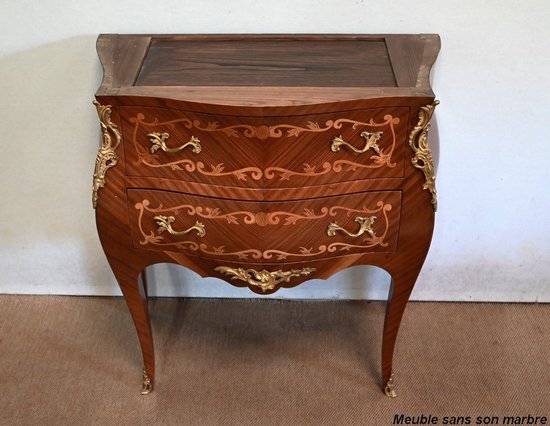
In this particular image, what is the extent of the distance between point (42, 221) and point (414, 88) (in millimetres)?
1088

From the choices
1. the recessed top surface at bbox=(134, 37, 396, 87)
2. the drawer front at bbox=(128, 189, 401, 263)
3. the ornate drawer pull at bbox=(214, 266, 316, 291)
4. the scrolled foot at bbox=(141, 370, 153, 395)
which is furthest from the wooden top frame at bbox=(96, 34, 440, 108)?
the scrolled foot at bbox=(141, 370, 153, 395)

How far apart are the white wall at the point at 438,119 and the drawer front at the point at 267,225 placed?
16.5 inches

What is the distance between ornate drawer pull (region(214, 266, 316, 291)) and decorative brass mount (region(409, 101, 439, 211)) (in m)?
0.30

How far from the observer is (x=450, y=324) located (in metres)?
1.83

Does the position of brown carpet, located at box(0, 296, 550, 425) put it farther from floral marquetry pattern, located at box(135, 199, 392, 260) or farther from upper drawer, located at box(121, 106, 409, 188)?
upper drawer, located at box(121, 106, 409, 188)

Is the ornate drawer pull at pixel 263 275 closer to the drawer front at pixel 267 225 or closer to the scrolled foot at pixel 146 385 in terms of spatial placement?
the drawer front at pixel 267 225

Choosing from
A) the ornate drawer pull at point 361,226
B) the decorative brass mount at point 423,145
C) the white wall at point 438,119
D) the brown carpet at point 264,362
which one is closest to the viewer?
the decorative brass mount at point 423,145

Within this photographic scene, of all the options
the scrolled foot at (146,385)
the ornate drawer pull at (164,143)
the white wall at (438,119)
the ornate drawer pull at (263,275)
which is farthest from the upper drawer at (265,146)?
the scrolled foot at (146,385)

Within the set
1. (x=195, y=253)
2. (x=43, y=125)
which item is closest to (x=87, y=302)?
(x=43, y=125)

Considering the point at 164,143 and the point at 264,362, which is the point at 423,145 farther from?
the point at 264,362

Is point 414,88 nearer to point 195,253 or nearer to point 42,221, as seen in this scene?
point 195,253

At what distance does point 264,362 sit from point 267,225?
0.56 m

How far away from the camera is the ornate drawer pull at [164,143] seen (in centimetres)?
122

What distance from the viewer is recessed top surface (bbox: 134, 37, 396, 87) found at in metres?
1.27
